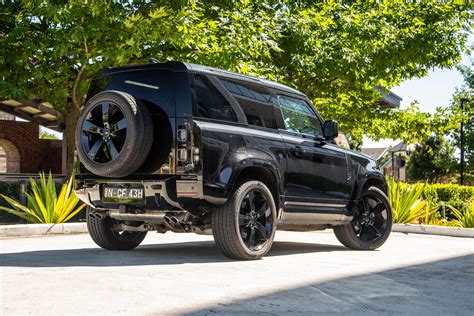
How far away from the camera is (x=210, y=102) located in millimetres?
7289

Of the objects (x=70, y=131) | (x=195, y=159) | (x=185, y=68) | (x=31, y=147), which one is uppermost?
(x=31, y=147)

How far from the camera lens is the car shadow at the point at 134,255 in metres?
7.10

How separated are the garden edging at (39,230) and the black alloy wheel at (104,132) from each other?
3.96 metres

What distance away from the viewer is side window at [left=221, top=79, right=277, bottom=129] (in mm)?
7703

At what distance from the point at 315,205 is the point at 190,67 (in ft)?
7.93

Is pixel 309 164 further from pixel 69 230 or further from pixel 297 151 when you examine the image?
pixel 69 230

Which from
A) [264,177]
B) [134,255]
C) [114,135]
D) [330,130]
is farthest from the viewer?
[330,130]

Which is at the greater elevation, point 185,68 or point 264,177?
point 185,68

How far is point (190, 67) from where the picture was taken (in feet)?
23.7

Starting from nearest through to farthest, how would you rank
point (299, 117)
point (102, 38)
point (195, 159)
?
point (195, 159) < point (299, 117) < point (102, 38)

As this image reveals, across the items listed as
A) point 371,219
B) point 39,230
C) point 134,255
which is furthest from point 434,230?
point 39,230

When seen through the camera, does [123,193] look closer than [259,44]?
Yes

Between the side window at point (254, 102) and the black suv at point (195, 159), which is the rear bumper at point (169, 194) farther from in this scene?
the side window at point (254, 102)

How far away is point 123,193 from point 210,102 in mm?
1311
